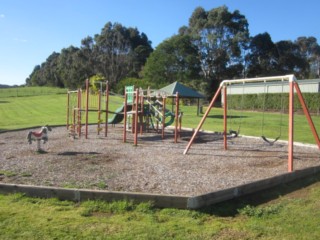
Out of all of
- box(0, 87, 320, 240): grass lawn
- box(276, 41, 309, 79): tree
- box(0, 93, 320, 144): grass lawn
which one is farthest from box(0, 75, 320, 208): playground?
box(276, 41, 309, 79): tree

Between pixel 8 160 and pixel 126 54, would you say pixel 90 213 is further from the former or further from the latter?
pixel 126 54

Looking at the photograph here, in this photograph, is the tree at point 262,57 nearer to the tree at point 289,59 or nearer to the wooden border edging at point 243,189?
the tree at point 289,59

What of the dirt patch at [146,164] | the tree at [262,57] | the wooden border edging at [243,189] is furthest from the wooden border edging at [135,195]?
the tree at [262,57]

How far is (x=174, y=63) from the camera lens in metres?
57.4

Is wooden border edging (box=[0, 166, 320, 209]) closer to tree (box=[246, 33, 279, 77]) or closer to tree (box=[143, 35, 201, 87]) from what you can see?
tree (box=[143, 35, 201, 87])

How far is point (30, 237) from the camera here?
4.04 m

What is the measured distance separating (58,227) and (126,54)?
70.9 meters

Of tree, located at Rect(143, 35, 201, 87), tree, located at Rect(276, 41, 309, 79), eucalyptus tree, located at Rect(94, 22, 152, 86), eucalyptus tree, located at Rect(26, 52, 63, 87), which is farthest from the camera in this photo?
eucalyptus tree, located at Rect(26, 52, 63, 87)

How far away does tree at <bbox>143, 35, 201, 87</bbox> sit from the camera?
56.7m

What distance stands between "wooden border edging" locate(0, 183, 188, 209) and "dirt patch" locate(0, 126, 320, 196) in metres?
0.54

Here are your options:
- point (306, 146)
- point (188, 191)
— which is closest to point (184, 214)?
point (188, 191)

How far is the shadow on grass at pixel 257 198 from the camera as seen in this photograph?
5.20m

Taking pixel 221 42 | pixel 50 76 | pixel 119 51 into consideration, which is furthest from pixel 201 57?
pixel 50 76

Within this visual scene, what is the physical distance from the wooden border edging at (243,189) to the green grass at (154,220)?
11 cm
